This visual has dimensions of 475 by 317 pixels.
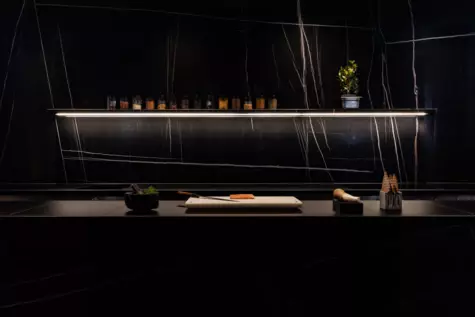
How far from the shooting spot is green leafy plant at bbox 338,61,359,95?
396 centimetres

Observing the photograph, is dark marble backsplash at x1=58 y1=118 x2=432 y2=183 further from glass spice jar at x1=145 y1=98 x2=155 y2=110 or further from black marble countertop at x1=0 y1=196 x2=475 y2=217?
black marble countertop at x1=0 y1=196 x2=475 y2=217

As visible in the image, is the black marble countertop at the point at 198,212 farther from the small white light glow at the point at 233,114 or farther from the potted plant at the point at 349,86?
the potted plant at the point at 349,86

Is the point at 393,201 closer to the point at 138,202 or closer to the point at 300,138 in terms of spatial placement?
the point at 138,202

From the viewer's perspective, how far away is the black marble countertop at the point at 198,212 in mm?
2004

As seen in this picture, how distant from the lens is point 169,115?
157 inches

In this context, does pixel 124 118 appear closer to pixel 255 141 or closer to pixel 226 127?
pixel 226 127

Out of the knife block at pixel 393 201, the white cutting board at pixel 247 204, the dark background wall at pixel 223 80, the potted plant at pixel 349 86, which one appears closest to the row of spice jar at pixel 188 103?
the dark background wall at pixel 223 80

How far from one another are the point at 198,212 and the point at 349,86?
2.41 meters

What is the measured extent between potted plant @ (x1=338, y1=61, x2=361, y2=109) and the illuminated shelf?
91mm

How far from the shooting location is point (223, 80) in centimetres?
417

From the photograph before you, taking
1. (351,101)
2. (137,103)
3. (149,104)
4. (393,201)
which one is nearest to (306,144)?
(351,101)
